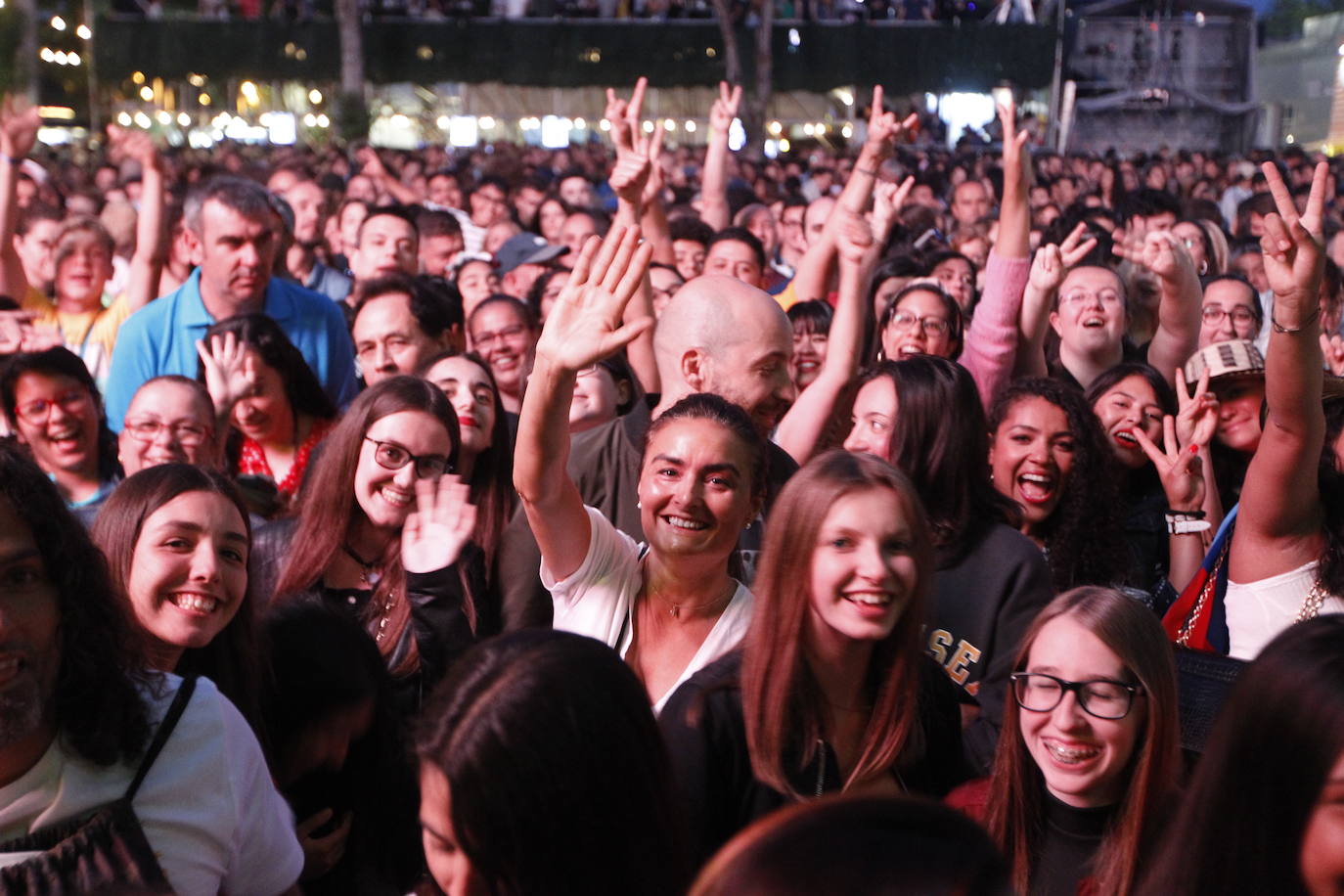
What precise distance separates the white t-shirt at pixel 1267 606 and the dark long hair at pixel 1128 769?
911mm

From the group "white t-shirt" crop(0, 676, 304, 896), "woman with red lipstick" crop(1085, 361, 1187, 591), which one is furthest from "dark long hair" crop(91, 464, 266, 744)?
"woman with red lipstick" crop(1085, 361, 1187, 591)

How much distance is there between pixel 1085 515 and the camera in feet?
12.7

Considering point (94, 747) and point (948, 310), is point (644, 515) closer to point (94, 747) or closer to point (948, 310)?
point (94, 747)

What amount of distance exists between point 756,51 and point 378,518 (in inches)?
1170

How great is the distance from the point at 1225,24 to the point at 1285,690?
3809 centimetres

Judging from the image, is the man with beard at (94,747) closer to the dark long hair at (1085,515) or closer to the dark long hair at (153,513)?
the dark long hair at (153,513)

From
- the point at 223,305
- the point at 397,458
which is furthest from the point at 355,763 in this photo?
the point at 223,305

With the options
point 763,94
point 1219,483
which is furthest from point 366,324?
point 763,94

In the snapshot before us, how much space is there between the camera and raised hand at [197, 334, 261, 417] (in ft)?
14.4

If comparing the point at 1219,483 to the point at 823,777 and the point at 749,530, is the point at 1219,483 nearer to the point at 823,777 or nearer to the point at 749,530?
the point at 749,530

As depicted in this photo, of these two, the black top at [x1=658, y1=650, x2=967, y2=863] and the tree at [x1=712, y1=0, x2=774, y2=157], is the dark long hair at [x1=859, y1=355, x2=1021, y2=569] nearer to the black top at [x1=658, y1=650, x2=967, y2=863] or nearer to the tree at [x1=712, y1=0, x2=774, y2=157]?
the black top at [x1=658, y1=650, x2=967, y2=863]

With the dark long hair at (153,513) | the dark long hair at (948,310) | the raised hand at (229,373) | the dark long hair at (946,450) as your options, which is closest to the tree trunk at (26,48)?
the raised hand at (229,373)

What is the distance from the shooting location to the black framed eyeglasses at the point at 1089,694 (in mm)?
2441

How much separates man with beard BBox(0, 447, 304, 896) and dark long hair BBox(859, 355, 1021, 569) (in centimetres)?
166
